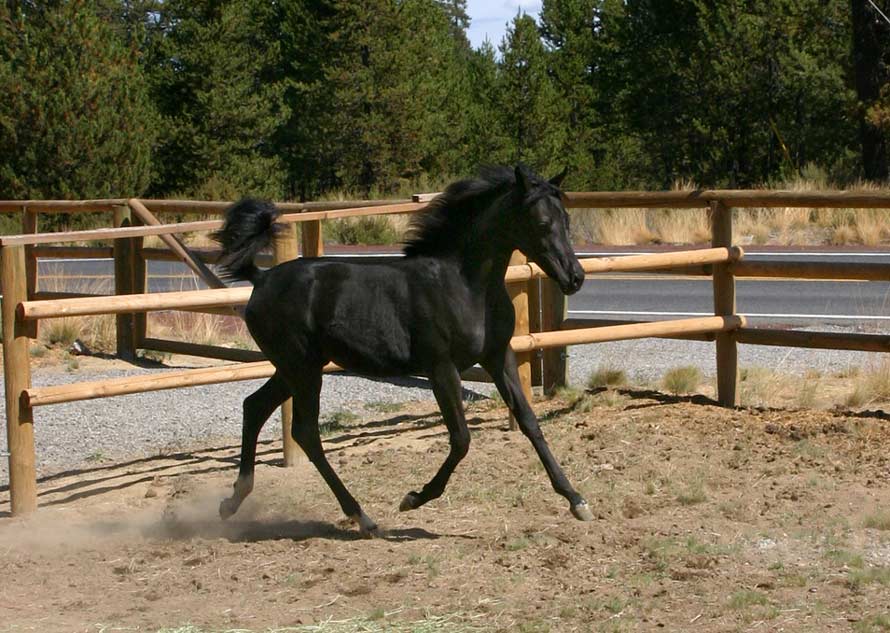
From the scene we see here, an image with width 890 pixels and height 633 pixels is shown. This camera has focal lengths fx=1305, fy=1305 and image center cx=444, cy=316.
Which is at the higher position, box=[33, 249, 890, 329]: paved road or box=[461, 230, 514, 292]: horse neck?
box=[461, 230, 514, 292]: horse neck

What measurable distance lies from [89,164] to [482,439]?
23250 mm

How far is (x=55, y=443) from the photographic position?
8516mm

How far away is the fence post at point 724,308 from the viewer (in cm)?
884

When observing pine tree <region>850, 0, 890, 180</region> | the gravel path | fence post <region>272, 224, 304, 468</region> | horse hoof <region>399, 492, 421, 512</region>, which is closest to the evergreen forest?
pine tree <region>850, 0, 890, 180</region>

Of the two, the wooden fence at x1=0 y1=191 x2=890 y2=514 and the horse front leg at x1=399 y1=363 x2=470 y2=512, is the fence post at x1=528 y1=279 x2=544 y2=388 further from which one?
the horse front leg at x1=399 y1=363 x2=470 y2=512

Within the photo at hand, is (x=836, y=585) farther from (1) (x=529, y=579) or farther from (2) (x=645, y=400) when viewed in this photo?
(2) (x=645, y=400)

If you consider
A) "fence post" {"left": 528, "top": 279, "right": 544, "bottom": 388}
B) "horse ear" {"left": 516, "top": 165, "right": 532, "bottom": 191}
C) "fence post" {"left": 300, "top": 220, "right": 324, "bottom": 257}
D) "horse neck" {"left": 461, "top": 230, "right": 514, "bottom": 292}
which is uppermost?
"horse ear" {"left": 516, "top": 165, "right": 532, "bottom": 191}

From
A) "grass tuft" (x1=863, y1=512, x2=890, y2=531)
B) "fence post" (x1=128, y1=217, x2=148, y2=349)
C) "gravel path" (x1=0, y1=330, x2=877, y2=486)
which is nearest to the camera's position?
"grass tuft" (x1=863, y1=512, x2=890, y2=531)

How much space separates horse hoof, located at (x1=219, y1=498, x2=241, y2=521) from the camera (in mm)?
6582

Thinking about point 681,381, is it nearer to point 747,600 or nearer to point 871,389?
point 871,389

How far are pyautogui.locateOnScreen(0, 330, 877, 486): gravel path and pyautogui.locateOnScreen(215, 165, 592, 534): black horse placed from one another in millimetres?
2082

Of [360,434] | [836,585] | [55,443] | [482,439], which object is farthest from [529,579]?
[55,443]

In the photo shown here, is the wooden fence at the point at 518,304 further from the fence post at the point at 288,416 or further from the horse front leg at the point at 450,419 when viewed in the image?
the horse front leg at the point at 450,419

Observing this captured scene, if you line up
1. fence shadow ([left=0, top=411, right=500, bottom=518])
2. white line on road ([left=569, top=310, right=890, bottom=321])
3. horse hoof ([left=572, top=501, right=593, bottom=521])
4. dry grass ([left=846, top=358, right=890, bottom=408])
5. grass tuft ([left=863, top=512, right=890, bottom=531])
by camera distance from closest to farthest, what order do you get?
grass tuft ([left=863, top=512, right=890, bottom=531]) → horse hoof ([left=572, top=501, right=593, bottom=521]) → fence shadow ([left=0, top=411, right=500, bottom=518]) → dry grass ([left=846, top=358, right=890, bottom=408]) → white line on road ([left=569, top=310, right=890, bottom=321])
